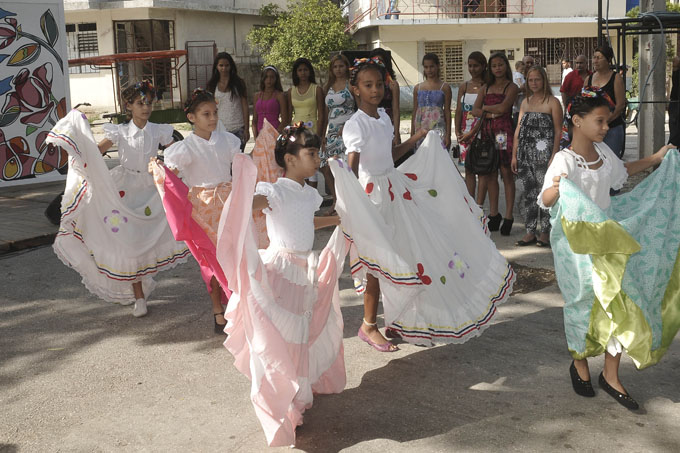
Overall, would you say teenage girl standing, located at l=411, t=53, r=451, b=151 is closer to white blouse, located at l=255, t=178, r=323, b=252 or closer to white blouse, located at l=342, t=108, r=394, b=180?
white blouse, located at l=342, t=108, r=394, b=180

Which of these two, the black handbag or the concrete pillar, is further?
the concrete pillar

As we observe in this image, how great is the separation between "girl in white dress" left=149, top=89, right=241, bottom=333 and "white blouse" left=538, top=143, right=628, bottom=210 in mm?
2220

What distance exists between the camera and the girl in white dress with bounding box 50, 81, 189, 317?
611 cm

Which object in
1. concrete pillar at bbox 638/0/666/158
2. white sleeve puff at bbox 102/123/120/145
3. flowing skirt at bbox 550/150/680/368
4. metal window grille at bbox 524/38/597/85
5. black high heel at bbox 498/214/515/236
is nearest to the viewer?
flowing skirt at bbox 550/150/680/368

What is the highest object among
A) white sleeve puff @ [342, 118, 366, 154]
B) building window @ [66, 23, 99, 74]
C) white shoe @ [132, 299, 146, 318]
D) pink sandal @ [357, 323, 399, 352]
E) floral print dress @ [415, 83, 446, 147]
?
building window @ [66, 23, 99, 74]

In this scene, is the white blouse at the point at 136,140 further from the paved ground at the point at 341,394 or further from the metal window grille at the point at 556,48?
the metal window grille at the point at 556,48

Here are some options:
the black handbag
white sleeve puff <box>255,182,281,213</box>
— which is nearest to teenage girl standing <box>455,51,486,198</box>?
the black handbag

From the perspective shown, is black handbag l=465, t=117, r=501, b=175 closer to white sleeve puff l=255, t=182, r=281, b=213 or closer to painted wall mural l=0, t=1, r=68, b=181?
white sleeve puff l=255, t=182, r=281, b=213

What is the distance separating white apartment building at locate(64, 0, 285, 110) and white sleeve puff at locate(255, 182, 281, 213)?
80.7 feet

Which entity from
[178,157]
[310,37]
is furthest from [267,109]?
[310,37]

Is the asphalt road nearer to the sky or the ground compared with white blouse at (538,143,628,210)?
nearer to the ground

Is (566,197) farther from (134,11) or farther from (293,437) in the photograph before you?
(134,11)

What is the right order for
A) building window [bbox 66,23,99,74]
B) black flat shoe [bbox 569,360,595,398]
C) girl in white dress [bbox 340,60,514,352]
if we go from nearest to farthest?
black flat shoe [bbox 569,360,595,398] < girl in white dress [bbox 340,60,514,352] < building window [bbox 66,23,99,74]

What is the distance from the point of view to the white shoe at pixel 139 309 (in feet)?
20.1
